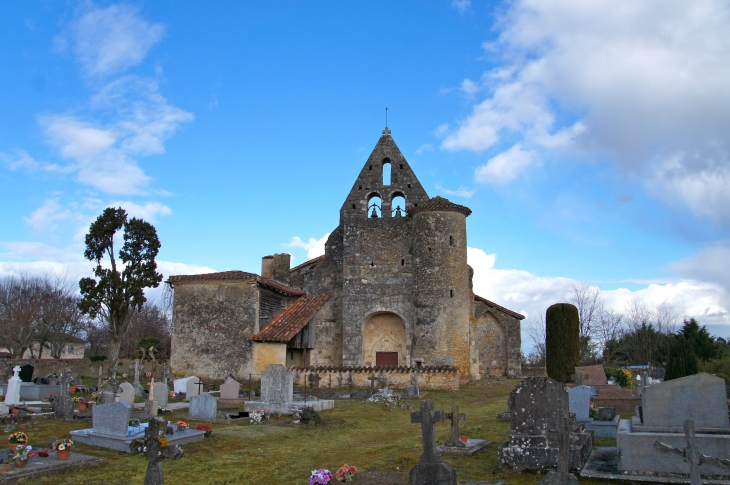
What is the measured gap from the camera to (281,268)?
116 ft

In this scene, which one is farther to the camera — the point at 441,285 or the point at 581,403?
the point at 441,285

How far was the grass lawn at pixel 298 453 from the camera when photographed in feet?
28.8

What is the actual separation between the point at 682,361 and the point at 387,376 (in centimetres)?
1220

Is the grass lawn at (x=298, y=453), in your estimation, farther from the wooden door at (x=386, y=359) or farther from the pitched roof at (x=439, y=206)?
the pitched roof at (x=439, y=206)

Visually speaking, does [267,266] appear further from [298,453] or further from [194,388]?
[298,453]

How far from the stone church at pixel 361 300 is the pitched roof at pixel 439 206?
0.06 metres

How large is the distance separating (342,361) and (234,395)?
11646mm

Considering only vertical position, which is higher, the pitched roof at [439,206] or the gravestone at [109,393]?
the pitched roof at [439,206]

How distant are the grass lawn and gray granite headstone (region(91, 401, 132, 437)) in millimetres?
399

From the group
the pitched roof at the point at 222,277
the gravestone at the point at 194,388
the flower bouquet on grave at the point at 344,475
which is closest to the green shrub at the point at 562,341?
the pitched roof at the point at 222,277

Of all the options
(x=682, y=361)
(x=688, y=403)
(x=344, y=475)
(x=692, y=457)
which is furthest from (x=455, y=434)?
(x=682, y=361)

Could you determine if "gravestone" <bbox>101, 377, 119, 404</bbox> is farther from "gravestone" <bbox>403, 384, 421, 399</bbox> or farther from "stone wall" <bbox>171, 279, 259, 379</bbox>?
"stone wall" <bbox>171, 279, 259, 379</bbox>

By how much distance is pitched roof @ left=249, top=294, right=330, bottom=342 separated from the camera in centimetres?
2766

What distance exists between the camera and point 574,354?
94.2 feet
